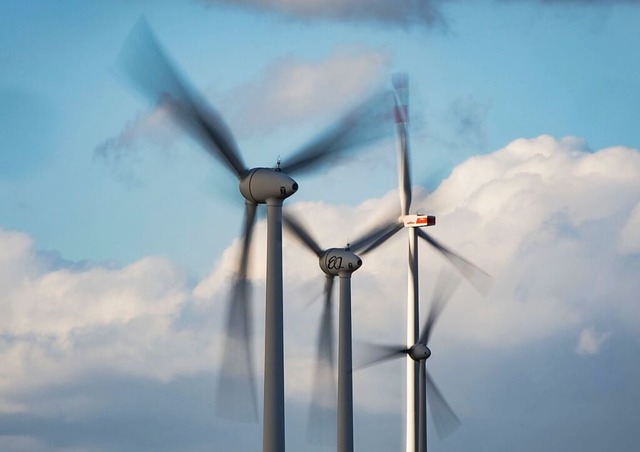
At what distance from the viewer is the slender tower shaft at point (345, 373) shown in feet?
208

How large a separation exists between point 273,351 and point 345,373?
13.1m

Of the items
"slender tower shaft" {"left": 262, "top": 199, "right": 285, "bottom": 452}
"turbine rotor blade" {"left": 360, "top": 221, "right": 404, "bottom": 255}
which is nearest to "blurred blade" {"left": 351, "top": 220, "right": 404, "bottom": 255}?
"turbine rotor blade" {"left": 360, "top": 221, "right": 404, "bottom": 255}

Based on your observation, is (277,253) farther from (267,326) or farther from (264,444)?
(264,444)

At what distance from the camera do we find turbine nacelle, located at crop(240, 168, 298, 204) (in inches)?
2013

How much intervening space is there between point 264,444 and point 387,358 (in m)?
21.4

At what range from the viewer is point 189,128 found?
49688mm

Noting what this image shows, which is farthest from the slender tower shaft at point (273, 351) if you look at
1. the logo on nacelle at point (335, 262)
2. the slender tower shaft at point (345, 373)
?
the slender tower shaft at point (345, 373)

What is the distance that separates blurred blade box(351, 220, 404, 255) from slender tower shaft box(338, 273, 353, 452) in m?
3.88

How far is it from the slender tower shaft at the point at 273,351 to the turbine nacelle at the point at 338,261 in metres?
11.4

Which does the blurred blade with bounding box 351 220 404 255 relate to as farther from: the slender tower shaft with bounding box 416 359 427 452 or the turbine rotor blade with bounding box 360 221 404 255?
the slender tower shaft with bounding box 416 359 427 452

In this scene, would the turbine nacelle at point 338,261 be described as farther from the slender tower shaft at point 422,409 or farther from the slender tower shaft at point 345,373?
the slender tower shaft at point 422,409

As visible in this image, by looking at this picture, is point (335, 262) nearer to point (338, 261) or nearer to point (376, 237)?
point (338, 261)

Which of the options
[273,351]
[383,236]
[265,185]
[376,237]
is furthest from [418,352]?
[265,185]

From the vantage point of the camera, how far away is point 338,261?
62.7 m
